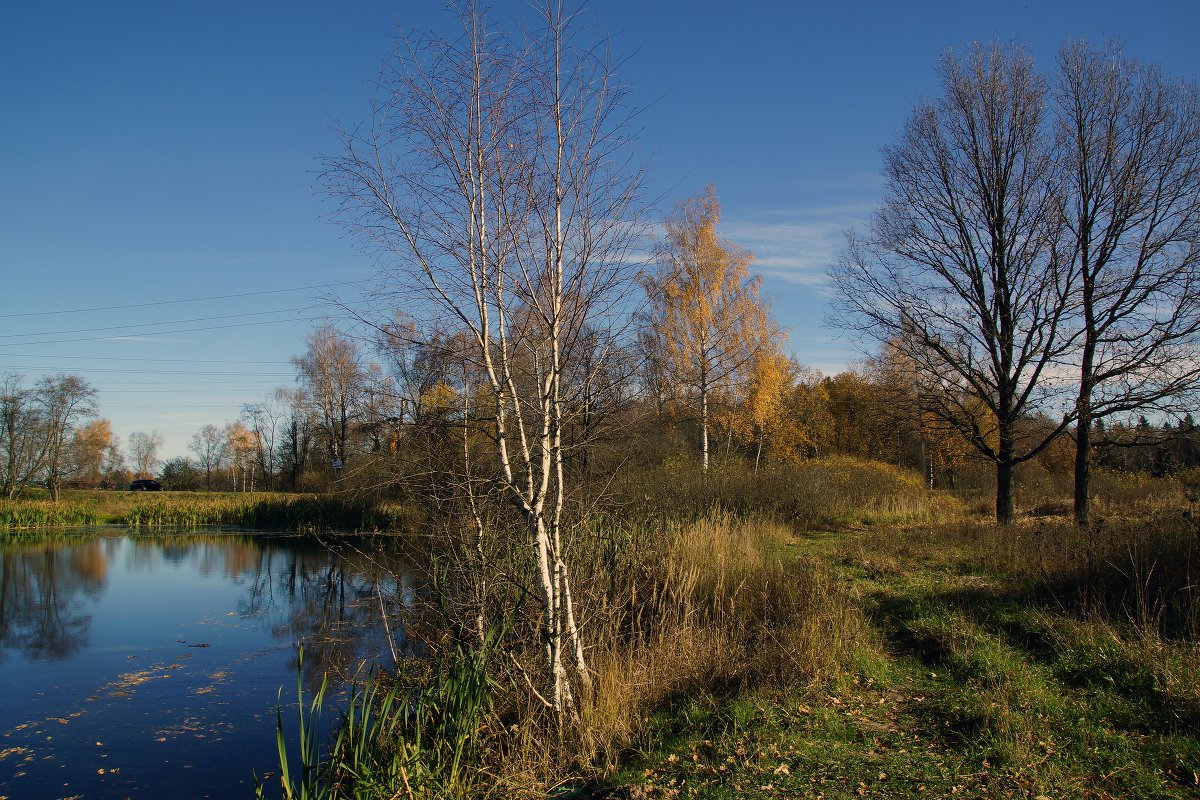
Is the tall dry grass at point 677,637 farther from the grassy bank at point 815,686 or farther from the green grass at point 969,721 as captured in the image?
the green grass at point 969,721

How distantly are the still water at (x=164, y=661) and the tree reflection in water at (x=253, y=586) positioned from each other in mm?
65

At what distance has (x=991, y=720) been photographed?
505 centimetres

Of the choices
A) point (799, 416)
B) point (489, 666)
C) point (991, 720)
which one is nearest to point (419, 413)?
point (489, 666)

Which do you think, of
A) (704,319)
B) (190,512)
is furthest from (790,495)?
(190,512)

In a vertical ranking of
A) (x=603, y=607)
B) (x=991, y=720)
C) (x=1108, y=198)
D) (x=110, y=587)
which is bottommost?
(x=110, y=587)

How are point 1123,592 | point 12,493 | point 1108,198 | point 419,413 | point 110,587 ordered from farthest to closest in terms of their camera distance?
point 12,493 → point 110,587 → point 1108,198 → point 1123,592 → point 419,413

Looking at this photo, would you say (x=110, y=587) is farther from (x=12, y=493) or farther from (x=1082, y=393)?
(x=12, y=493)

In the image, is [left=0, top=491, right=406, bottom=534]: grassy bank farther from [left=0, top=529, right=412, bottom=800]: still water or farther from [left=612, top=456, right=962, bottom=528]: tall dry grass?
[left=612, top=456, right=962, bottom=528]: tall dry grass

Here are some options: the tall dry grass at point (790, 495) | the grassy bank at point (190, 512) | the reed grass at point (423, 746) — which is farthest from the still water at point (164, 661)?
the grassy bank at point (190, 512)

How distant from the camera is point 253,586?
17719mm

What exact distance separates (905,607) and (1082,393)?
8.06m

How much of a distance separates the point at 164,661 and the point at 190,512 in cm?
2684

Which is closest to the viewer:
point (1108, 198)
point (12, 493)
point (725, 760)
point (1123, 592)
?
point (725, 760)

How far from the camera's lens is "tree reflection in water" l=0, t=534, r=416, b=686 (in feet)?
34.6
